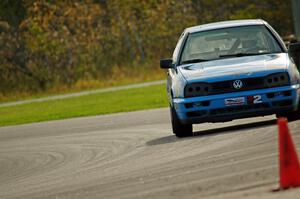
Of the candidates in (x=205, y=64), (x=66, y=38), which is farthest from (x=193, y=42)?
(x=66, y=38)

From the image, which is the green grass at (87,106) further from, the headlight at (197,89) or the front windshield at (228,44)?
the headlight at (197,89)

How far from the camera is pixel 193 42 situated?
55.3 ft

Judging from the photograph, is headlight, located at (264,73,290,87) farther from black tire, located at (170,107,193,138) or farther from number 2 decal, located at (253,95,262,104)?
black tire, located at (170,107,193,138)

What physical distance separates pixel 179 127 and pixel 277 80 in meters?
1.71

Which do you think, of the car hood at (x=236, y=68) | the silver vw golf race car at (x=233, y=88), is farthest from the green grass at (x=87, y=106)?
the car hood at (x=236, y=68)

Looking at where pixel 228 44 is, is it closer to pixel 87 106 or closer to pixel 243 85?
pixel 243 85

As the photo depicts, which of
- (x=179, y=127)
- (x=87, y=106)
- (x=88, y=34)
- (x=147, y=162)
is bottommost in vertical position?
(x=88, y=34)

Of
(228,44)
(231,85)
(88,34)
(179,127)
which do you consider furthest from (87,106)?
(231,85)

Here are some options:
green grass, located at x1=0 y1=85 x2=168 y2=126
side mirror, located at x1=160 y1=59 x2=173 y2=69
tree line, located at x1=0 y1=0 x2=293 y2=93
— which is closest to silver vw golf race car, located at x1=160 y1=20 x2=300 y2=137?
side mirror, located at x1=160 y1=59 x2=173 y2=69

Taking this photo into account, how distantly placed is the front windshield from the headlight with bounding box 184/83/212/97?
3.19 feet

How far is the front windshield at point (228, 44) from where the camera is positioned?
16.4 m

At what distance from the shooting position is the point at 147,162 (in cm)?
1338

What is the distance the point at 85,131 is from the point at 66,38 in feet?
75.0

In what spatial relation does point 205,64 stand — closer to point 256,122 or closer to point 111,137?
point 256,122
